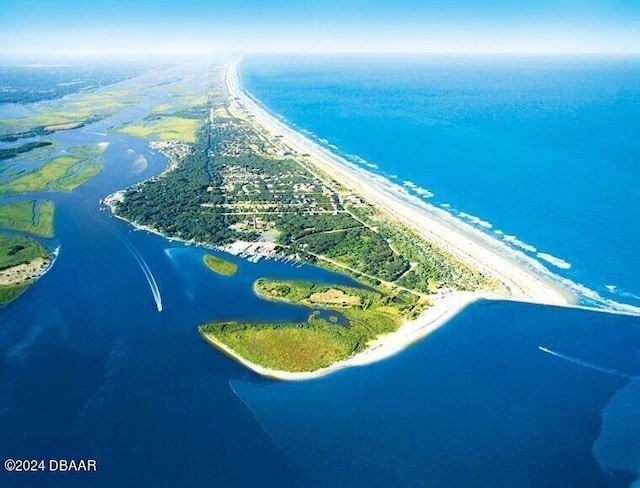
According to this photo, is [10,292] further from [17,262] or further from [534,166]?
[534,166]

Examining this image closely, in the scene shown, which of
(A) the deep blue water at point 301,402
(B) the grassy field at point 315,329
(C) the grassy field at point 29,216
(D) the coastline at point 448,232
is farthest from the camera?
(C) the grassy field at point 29,216

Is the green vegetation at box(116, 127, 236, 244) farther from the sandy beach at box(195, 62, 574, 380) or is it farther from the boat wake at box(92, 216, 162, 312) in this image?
the sandy beach at box(195, 62, 574, 380)

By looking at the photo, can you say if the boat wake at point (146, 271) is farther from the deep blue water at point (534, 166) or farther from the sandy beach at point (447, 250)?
the deep blue water at point (534, 166)

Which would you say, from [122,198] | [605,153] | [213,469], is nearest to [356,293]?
[213,469]

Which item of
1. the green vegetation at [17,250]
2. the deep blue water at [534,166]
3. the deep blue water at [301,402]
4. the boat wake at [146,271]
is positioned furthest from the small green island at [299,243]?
the deep blue water at [534,166]

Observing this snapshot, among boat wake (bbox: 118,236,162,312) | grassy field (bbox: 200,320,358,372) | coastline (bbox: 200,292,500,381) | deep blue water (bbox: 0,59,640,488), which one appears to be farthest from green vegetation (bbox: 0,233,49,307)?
coastline (bbox: 200,292,500,381)

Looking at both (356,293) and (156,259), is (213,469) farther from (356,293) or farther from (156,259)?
(156,259)

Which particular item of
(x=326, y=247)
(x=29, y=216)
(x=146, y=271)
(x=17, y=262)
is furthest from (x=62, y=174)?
(x=326, y=247)
